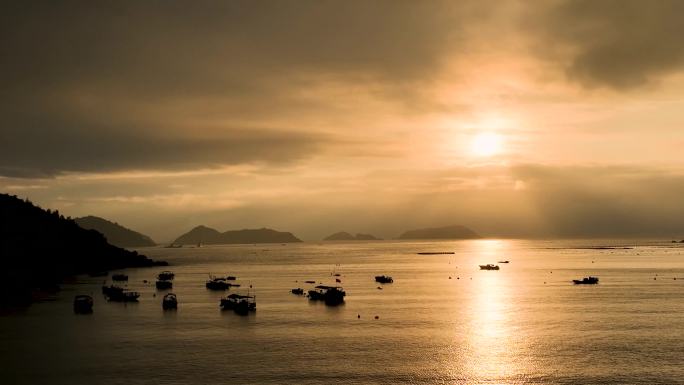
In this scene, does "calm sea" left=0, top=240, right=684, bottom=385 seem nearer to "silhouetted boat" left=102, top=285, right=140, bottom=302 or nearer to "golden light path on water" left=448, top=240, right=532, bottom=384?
"golden light path on water" left=448, top=240, right=532, bottom=384

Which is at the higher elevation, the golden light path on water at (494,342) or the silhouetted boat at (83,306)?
the silhouetted boat at (83,306)

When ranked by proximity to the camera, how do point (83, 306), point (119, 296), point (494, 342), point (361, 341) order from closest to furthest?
point (361, 341)
point (494, 342)
point (83, 306)
point (119, 296)

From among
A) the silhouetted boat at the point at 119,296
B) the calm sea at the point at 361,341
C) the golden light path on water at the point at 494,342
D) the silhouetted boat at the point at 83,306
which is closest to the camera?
the calm sea at the point at 361,341

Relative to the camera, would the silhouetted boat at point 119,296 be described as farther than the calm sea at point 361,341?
Yes

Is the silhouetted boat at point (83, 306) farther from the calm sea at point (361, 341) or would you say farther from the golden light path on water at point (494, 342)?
the golden light path on water at point (494, 342)

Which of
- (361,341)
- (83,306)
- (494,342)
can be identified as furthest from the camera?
(83,306)

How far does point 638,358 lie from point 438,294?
74611mm

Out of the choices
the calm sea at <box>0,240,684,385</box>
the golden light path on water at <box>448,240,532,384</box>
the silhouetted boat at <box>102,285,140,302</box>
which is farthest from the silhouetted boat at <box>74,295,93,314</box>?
the golden light path on water at <box>448,240,532,384</box>

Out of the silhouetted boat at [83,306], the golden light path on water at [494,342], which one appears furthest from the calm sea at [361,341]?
the silhouetted boat at [83,306]

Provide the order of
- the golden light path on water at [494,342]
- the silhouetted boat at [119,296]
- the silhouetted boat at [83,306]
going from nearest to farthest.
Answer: the golden light path on water at [494,342]
the silhouetted boat at [83,306]
the silhouetted boat at [119,296]

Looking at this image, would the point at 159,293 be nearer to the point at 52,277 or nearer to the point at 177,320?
the point at 177,320

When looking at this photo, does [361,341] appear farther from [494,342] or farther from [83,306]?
[83,306]

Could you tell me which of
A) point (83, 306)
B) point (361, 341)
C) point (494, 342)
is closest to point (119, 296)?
point (83, 306)

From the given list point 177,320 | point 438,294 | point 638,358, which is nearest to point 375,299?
point 438,294
